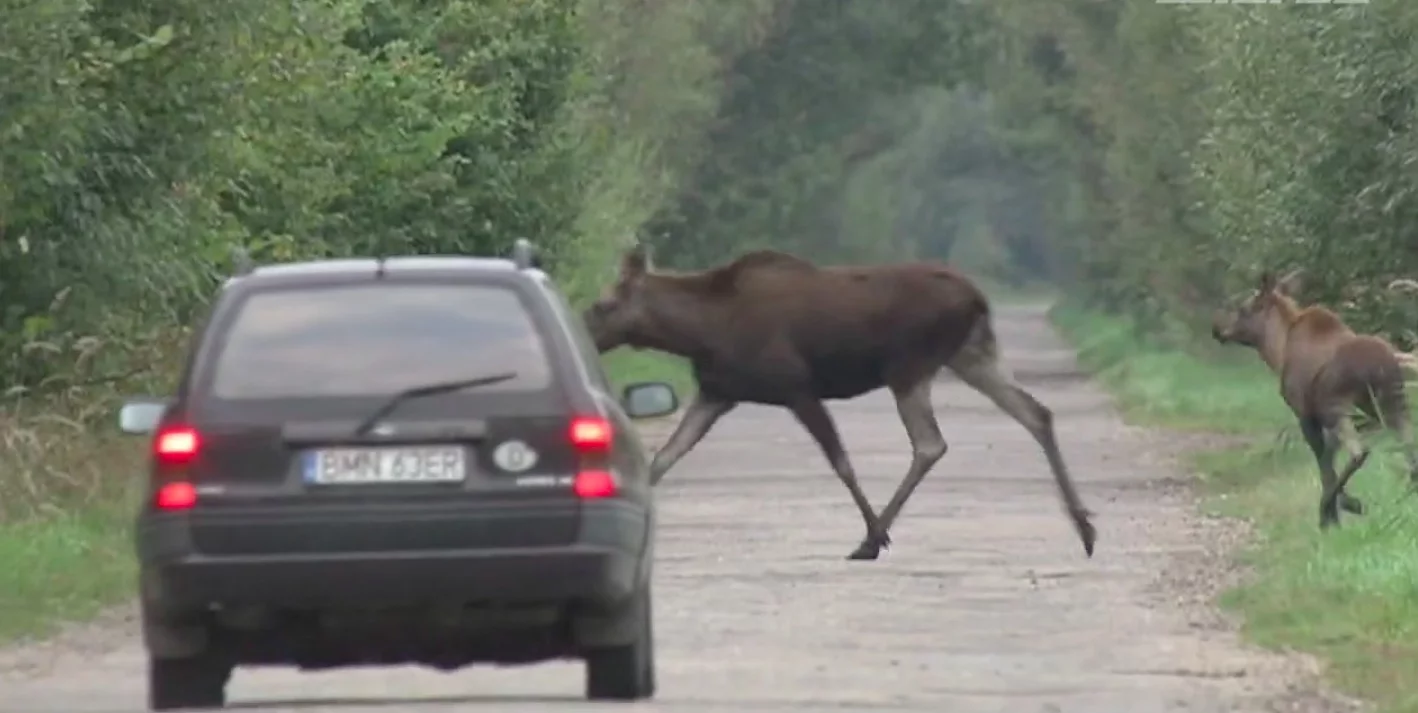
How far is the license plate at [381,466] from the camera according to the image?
41.6 feet

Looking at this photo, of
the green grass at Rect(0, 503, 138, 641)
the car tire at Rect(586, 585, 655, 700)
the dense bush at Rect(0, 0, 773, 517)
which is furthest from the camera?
the dense bush at Rect(0, 0, 773, 517)

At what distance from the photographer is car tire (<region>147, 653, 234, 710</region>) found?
13.3m

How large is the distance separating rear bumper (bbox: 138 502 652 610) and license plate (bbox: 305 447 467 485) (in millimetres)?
224

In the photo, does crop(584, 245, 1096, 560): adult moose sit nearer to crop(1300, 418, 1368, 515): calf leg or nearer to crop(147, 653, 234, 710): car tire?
crop(1300, 418, 1368, 515): calf leg

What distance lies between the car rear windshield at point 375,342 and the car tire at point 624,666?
1.01m

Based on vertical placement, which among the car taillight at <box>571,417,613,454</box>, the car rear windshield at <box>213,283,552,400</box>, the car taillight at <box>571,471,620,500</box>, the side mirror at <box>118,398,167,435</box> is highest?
the car rear windshield at <box>213,283,552,400</box>

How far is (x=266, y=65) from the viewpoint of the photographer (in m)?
23.2

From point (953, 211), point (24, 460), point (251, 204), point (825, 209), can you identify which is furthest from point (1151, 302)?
point (953, 211)

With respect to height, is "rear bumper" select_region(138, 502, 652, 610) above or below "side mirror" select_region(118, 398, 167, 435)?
below

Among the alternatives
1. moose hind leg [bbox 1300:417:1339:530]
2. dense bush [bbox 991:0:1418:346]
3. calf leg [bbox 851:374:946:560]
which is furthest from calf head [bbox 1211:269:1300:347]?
calf leg [bbox 851:374:946:560]

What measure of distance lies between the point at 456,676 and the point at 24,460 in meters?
7.48

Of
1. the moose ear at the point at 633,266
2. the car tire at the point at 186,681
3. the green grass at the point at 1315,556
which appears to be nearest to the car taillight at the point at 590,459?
the car tire at the point at 186,681

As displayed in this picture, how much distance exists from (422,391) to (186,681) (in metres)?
1.38

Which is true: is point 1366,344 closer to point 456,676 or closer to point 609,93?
point 456,676
